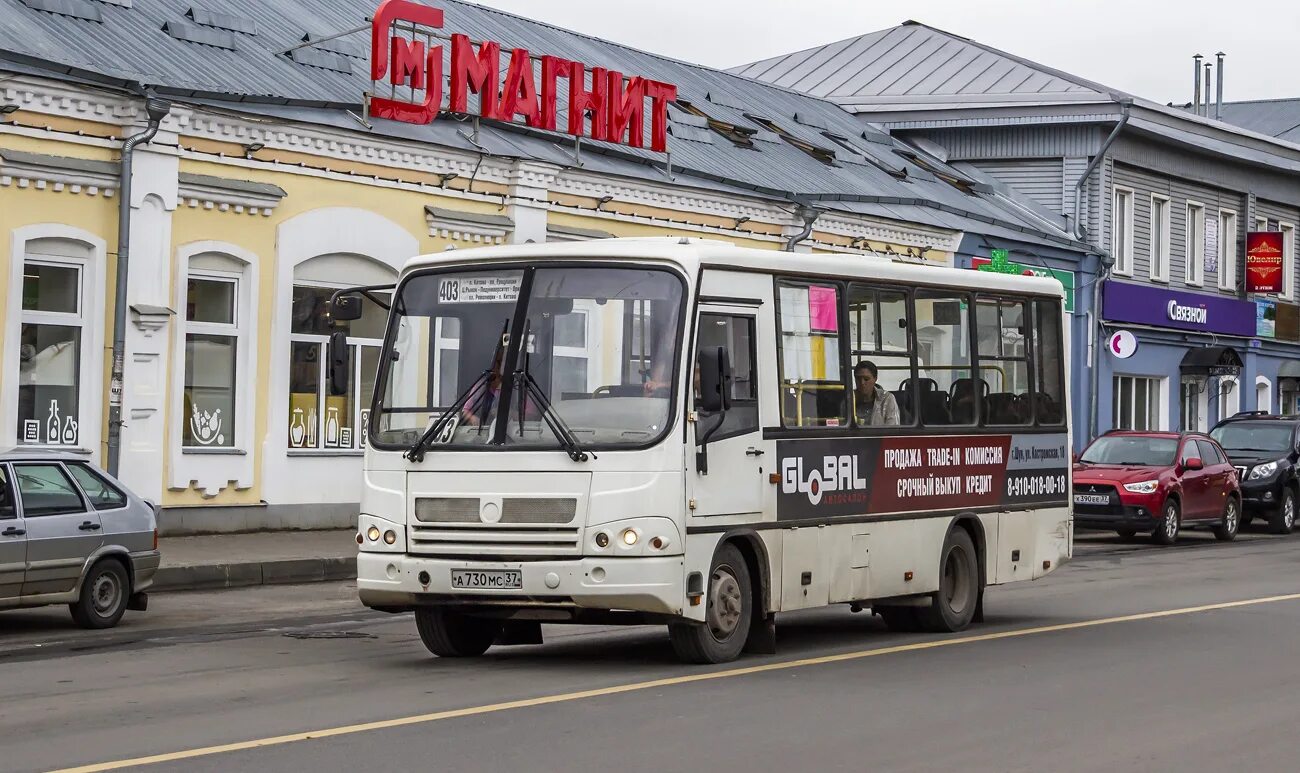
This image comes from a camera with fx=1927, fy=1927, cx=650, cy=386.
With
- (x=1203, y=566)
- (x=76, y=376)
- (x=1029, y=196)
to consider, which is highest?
(x=1029, y=196)

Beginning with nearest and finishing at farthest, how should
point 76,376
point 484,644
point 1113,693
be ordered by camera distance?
point 1113,693
point 484,644
point 76,376

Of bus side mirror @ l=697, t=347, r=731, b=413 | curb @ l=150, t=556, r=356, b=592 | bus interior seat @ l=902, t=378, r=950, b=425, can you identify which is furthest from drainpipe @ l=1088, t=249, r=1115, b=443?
bus side mirror @ l=697, t=347, r=731, b=413

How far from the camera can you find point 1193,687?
11180 millimetres

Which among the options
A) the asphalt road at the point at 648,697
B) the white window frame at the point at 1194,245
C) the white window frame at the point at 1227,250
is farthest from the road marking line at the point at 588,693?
the white window frame at the point at 1227,250

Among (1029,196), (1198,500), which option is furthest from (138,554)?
(1029,196)

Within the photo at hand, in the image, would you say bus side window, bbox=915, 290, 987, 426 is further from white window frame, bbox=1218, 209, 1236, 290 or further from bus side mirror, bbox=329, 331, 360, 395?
white window frame, bbox=1218, 209, 1236, 290

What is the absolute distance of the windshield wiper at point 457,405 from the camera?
11686 mm

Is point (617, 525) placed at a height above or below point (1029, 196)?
below

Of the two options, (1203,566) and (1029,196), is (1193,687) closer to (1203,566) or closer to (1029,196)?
(1203,566)

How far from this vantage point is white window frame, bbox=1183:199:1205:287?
4619 centimetres

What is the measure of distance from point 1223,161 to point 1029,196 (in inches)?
268

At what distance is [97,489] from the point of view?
14.9m

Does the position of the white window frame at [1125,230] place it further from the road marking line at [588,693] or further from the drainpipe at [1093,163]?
the road marking line at [588,693]

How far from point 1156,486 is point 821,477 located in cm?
1543
